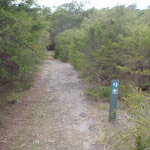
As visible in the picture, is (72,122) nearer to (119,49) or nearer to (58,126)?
(58,126)

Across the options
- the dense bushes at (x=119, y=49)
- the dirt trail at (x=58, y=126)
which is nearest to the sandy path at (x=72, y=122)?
the dirt trail at (x=58, y=126)

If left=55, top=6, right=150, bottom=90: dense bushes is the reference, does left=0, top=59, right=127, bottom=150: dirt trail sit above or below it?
below

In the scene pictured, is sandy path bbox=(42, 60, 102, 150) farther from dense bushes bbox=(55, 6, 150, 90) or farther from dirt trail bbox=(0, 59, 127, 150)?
dense bushes bbox=(55, 6, 150, 90)

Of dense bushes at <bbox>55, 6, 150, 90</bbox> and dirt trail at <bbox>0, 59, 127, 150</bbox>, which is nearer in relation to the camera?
dirt trail at <bbox>0, 59, 127, 150</bbox>

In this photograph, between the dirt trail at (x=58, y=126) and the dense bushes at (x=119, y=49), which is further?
the dense bushes at (x=119, y=49)

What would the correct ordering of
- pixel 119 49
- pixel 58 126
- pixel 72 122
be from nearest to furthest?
pixel 58 126 → pixel 72 122 → pixel 119 49

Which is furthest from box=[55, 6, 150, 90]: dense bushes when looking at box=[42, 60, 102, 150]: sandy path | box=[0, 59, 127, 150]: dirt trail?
box=[0, 59, 127, 150]: dirt trail

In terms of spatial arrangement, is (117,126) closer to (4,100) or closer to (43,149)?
(43,149)

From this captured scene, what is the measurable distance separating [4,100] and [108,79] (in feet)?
15.7

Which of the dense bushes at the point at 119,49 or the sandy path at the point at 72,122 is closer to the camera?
the sandy path at the point at 72,122

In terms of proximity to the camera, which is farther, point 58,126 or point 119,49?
point 119,49

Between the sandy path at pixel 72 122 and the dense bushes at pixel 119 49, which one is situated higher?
the dense bushes at pixel 119 49

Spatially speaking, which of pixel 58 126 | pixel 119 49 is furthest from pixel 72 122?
pixel 119 49

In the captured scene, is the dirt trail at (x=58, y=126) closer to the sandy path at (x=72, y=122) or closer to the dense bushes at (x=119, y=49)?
the sandy path at (x=72, y=122)
